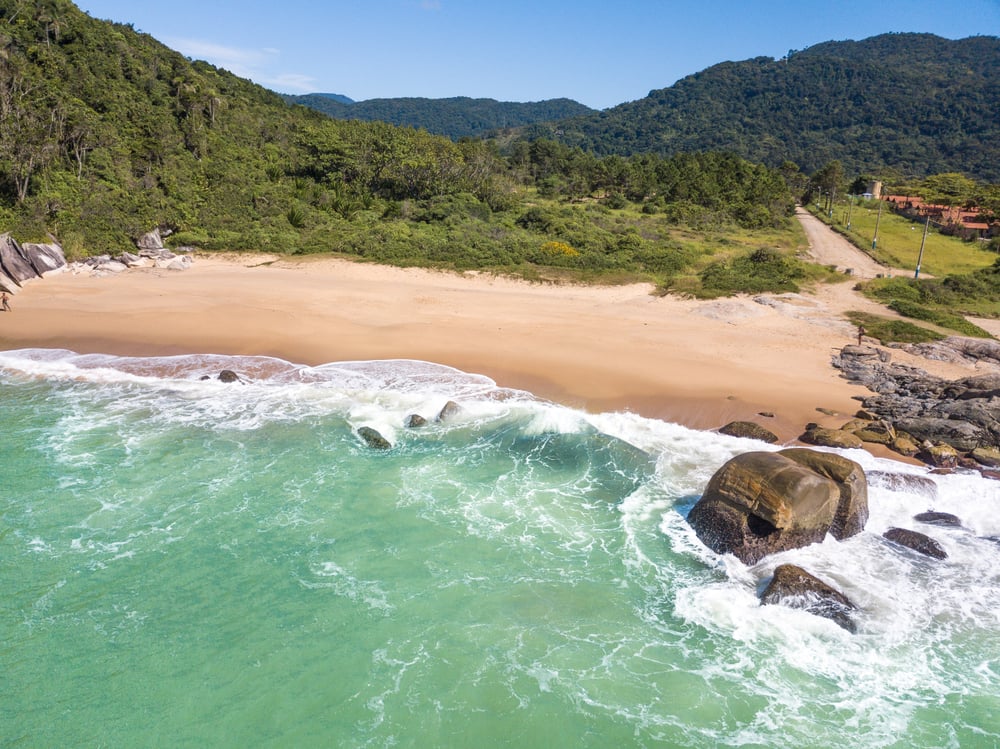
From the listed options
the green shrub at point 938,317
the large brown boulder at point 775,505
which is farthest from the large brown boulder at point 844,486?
the green shrub at point 938,317

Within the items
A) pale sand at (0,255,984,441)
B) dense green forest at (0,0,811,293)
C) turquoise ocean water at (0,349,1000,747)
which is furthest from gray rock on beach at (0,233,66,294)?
turquoise ocean water at (0,349,1000,747)

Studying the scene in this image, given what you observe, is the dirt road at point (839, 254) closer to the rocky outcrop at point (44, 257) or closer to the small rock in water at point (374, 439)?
the small rock in water at point (374, 439)

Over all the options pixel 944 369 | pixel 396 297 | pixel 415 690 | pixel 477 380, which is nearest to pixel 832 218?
pixel 944 369

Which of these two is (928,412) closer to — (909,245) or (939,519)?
(939,519)

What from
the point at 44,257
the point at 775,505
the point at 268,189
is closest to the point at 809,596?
the point at 775,505

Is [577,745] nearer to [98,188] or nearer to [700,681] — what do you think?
[700,681]

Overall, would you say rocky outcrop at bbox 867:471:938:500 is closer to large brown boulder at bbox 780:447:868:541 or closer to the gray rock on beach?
large brown boulder at bbox 780:447:868:541

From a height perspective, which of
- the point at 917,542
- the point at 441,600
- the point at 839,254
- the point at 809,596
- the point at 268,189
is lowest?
the point at 441,600
